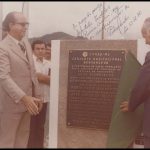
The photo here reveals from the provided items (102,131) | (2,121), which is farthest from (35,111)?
(102,131)

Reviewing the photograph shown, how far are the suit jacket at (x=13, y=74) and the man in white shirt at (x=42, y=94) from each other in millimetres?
998

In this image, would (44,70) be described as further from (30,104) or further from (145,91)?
(145,91)

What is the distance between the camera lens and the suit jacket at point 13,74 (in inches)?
173

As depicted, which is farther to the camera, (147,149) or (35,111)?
(35,111)

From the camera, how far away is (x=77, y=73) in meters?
4.68

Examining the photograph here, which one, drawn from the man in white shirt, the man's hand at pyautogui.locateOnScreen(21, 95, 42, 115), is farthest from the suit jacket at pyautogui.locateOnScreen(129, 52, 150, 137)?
the man in white shirt

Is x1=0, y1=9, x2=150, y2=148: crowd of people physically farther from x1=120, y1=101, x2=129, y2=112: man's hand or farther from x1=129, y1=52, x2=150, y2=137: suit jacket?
x1=129, y1=52, x2=150, y2=137: suit jacket

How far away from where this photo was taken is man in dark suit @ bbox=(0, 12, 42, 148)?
4414 millimetres

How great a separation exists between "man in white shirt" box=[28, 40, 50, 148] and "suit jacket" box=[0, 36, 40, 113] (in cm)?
100

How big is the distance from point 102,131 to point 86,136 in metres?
0.21

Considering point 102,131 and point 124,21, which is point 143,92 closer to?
point 102,131

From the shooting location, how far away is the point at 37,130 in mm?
5988

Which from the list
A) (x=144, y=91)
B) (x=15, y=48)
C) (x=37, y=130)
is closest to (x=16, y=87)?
(x=15, y=48)

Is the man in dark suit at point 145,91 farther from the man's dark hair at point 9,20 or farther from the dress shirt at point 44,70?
the dress shirt at point 44,70
